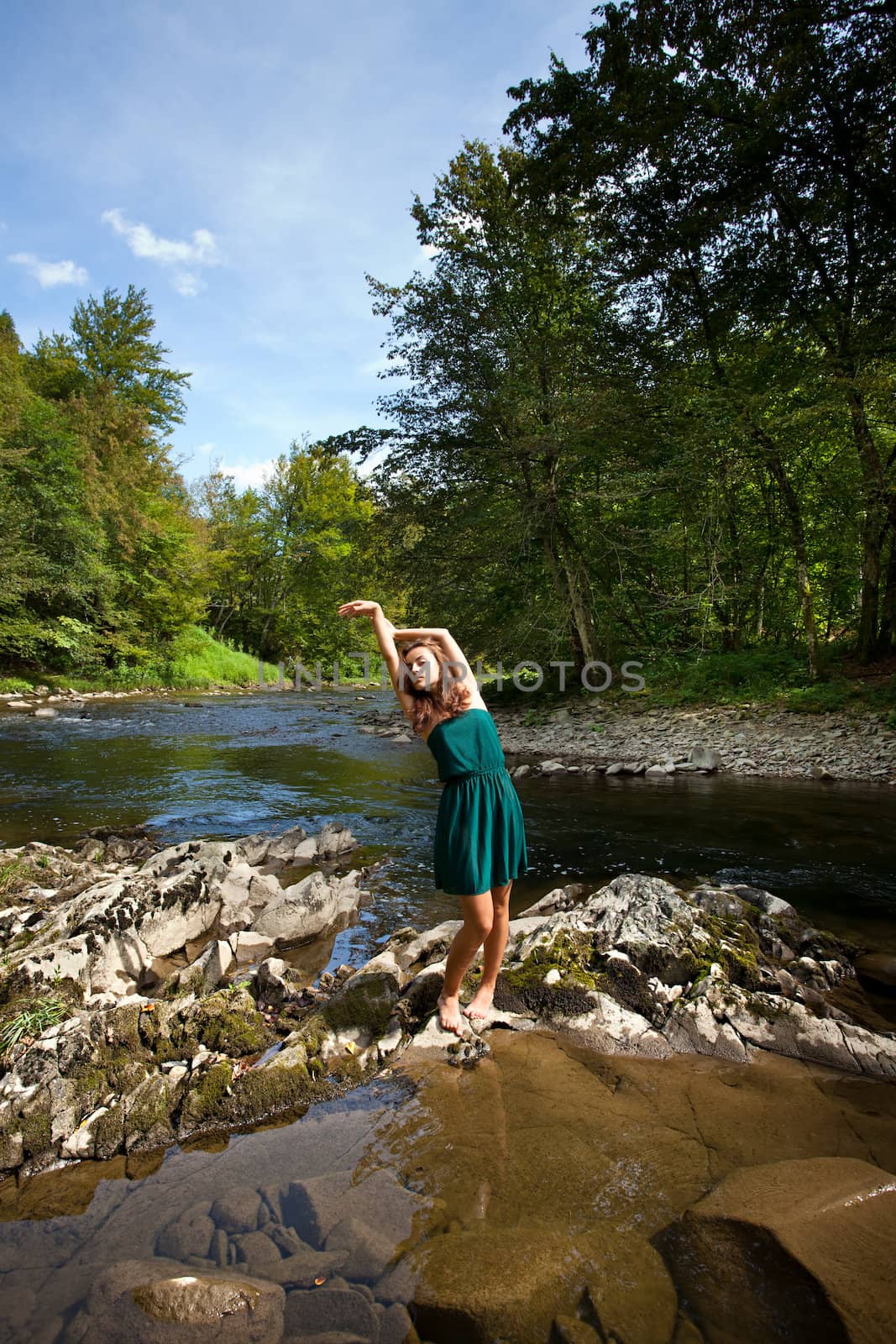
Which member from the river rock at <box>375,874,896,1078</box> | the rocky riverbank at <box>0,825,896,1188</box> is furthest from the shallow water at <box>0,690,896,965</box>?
the river rock at <box>375,874,896,1078</box>

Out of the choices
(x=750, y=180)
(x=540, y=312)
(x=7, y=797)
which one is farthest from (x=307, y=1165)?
(x=540, y=312)

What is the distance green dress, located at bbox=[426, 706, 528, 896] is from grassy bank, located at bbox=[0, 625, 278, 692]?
23.6m

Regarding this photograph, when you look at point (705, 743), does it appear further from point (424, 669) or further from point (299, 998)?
point (424, 669)

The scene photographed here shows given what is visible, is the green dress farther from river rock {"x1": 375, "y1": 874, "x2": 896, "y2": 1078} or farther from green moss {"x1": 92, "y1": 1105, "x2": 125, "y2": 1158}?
green moss {"x1": 92, "y1": 1105, "x2": 125, "y2": 1158}

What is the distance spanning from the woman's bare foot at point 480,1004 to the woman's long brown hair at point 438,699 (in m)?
1.42

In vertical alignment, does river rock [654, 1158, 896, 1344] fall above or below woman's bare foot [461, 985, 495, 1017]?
above

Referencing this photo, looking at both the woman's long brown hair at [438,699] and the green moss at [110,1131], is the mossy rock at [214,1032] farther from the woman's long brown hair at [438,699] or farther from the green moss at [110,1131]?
the woman's long brown hair at [438,699]

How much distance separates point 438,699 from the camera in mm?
3148

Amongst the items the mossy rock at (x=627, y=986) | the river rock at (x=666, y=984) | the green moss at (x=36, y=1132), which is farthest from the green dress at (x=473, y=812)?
the green moss at (x=36, y=1132)

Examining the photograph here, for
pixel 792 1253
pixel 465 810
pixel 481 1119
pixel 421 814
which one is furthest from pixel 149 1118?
pixel 421 814

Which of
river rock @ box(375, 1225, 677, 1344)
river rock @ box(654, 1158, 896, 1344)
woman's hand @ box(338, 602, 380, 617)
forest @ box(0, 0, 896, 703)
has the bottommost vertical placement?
river rock @ box(375, 1225, 677, 1344)

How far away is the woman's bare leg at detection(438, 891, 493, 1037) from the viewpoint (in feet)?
9.88

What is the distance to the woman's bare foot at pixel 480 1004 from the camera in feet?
10.8

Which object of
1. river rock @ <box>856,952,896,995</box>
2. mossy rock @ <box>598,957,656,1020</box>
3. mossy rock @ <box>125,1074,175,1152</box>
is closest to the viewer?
mossy rock @ <box>125,1074,175,1152</box>
